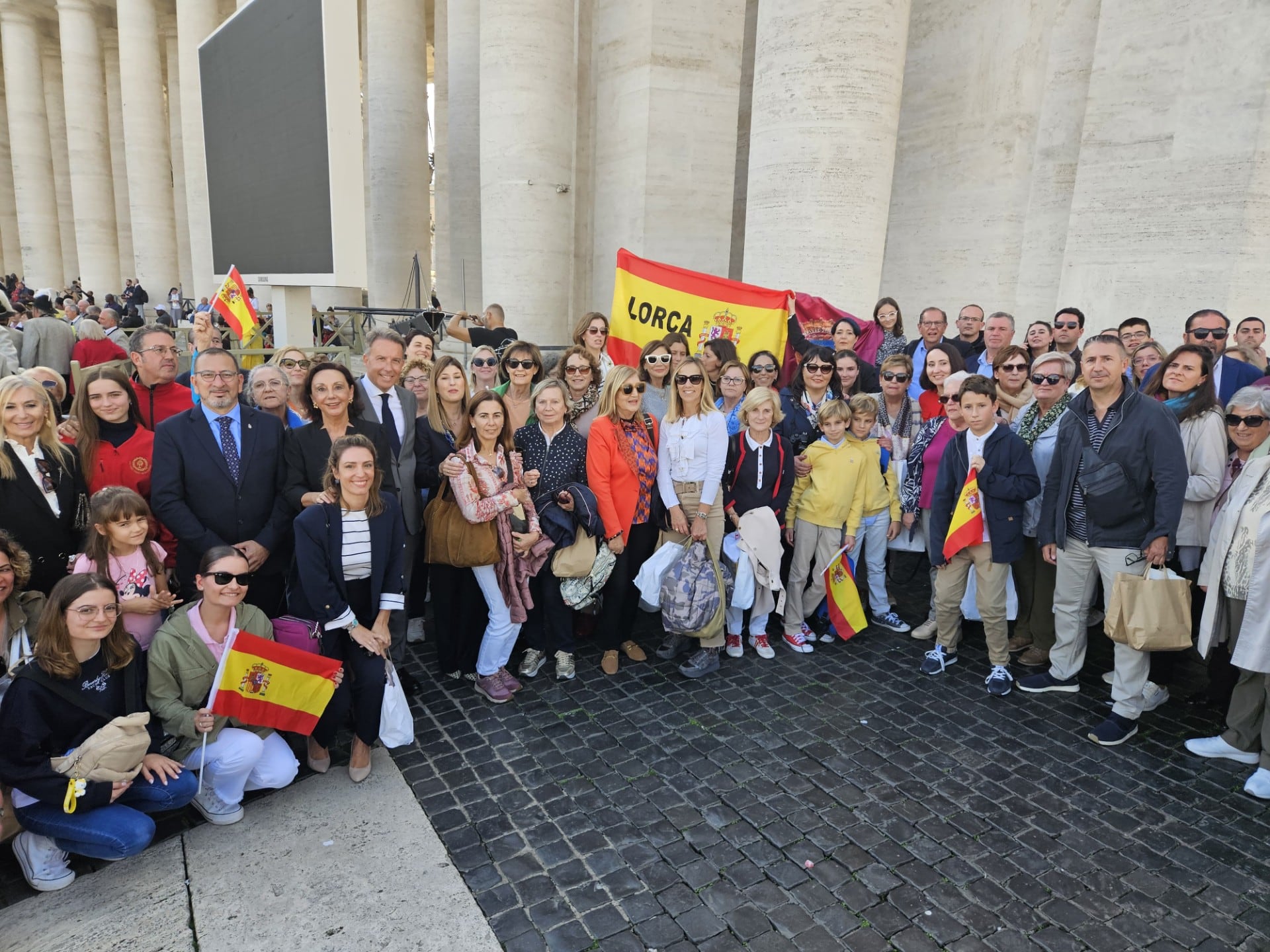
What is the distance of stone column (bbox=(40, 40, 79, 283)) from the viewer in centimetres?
3825

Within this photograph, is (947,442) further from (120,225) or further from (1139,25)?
(120,225)

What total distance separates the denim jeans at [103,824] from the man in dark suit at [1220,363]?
263 inches

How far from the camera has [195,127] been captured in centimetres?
2352

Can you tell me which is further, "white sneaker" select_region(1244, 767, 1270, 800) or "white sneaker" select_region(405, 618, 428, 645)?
"white sneaker" select_region(405, 618, 428, 645)

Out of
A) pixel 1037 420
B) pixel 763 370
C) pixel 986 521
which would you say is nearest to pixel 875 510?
pixel 986 521

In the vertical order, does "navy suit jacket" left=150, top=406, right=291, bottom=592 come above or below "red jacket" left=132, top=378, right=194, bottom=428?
below

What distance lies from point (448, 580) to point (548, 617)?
0.73 meters

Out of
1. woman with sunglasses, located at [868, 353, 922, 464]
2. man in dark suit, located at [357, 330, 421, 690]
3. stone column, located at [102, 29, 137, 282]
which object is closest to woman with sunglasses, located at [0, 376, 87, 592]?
man in dark suit, located at [357, 330, 421, 690]

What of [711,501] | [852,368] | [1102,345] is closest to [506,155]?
A: [852,368]

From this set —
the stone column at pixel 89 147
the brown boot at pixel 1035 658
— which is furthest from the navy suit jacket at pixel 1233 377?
the stone column at pixel 89 147

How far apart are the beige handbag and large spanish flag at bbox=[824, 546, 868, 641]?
1901 millimetres

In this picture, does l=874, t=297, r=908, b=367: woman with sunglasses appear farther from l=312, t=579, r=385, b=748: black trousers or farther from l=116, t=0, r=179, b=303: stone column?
l=116, t=0, r=179, b=303: stone column

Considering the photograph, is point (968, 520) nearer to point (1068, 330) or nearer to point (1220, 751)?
point (1220, 751)

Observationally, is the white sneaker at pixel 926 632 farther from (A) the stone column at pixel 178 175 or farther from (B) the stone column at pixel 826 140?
(A) the stone column at pixel 178 175
